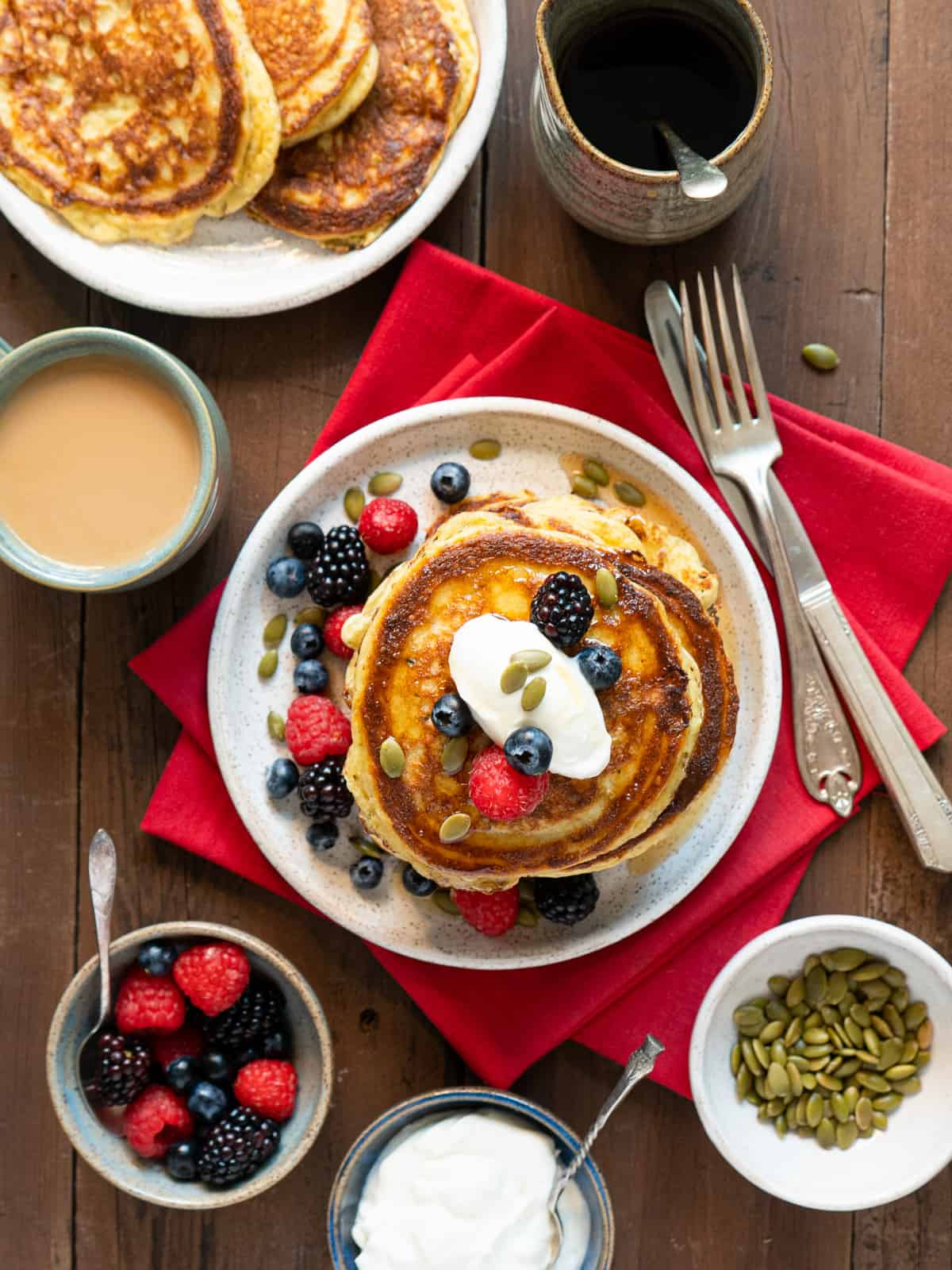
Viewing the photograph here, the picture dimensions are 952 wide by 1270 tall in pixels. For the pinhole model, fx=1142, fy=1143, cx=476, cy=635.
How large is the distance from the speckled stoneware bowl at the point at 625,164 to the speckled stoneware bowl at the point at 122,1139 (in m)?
1.53

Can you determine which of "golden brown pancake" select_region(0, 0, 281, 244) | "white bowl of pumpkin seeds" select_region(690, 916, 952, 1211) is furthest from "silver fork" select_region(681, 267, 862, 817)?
"golden brown pancake" select_region(0, 0, 281, 244)

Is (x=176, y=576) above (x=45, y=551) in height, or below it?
below

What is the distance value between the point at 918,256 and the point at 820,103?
15.0 inches

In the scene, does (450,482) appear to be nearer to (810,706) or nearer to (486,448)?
(486,448)

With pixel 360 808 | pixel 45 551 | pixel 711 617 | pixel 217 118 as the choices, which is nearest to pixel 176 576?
pixel 45 551

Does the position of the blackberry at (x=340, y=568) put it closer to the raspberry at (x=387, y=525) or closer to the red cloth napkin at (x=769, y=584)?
the raspberry at (x=387, y=525)

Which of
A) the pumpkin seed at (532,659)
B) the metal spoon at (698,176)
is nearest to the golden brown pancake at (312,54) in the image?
the metal spoon at (698,176)

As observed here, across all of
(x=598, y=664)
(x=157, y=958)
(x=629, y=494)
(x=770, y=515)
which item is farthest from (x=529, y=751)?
(x=157, y=958)

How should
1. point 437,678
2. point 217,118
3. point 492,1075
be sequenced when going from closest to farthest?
point 437,678 → point 217,118 → point 492,1075

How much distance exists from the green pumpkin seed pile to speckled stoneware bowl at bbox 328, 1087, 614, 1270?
358mm

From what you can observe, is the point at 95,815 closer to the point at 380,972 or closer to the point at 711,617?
the point at 380,972

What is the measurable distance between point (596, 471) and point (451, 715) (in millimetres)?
675

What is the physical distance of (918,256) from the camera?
2400 mm

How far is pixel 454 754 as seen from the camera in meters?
1.92
